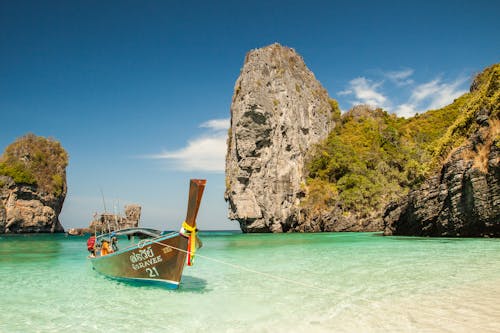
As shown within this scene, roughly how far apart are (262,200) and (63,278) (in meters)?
35.6

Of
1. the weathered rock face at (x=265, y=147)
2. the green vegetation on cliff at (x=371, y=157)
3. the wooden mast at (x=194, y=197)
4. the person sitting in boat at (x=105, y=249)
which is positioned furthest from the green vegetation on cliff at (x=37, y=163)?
the wooden mast at (x=194, y=197)

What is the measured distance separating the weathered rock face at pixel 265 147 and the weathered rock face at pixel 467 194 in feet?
76.8

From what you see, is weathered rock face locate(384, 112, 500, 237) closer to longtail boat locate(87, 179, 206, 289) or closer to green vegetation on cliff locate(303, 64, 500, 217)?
green vegetation on cliff locate(303, 64, 500, 217)

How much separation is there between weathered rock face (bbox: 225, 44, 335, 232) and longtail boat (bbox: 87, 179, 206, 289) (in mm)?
36439

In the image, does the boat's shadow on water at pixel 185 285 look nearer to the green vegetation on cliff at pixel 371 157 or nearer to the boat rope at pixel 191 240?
the boat rope at pixel 191 240

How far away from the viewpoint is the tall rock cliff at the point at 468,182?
18578 mm

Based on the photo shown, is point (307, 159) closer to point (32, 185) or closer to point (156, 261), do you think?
point (156, 261)

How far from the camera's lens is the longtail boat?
7.23 meters

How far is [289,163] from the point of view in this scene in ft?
158

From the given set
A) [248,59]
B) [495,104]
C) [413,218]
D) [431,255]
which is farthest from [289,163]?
[431,255]

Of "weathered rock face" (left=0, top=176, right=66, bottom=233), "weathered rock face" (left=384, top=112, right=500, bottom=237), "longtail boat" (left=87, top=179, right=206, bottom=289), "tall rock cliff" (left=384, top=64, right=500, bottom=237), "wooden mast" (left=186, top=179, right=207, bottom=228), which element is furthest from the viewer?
"weathered rock face" (left=0, top=176, right=66, bottom=233)

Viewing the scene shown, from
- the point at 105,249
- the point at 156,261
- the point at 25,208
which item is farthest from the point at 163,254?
the point at 25,208

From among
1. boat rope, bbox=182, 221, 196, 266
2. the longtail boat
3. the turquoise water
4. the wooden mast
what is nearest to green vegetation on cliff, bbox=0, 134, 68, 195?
the turquoise water

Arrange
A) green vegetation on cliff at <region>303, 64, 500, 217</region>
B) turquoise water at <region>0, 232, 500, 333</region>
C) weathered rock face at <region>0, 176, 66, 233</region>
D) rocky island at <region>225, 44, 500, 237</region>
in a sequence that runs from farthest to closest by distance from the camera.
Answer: weathered rock face at <region>0, 176, 66, 233</region>, green vegetation on cliff at <region>303, 64, 500, 217</region>, rocky island at <region>225, 44, 500, 237</region>, turquoise water at <region>0, 232, 500, 333</region>
